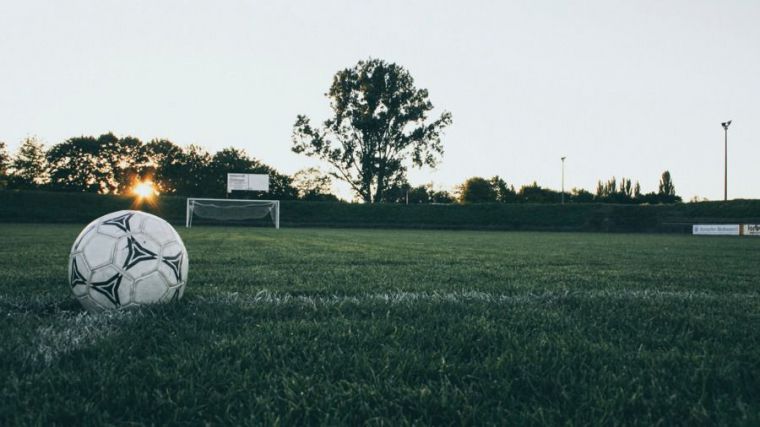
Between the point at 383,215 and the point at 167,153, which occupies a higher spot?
the point at 167,153

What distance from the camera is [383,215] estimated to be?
32844 mm

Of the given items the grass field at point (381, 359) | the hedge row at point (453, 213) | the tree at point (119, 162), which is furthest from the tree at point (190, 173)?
the grass field at point (381, 359)

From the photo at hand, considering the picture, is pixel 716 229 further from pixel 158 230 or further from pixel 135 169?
pixel 135 169

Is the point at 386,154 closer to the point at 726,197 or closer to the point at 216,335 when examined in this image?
the point at 726,197

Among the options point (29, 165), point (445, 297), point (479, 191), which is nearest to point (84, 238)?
point (445, 297)

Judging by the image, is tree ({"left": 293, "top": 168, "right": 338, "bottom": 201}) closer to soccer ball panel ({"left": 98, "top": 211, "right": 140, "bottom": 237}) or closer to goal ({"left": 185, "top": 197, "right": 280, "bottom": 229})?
goal ({"left": 185, "top": 197, "right": 280, "bottom": 229})

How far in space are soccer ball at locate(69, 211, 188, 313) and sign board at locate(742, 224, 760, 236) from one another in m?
31.9

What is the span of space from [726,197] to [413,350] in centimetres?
3960

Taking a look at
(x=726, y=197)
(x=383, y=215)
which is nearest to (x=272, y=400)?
(x=383, y=215)

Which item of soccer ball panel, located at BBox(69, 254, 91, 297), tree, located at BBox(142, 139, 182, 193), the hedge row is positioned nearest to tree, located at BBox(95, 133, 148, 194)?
tree, located at BBox(142, 139, 182, 193)

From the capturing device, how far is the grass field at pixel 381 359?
139cm

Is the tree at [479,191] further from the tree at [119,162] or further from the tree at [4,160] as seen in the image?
the tree at [4,160]

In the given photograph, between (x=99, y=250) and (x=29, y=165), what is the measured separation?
203 feet

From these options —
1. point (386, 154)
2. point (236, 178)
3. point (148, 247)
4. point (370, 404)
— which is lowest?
point (370, 404)
